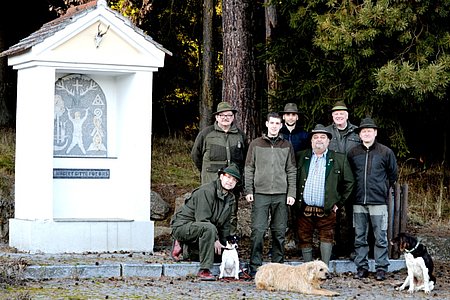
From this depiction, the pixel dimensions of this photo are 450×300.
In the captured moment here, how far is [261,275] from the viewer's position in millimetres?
10664

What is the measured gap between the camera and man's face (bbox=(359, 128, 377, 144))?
38.7 ft

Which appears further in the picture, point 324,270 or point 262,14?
point 262,14

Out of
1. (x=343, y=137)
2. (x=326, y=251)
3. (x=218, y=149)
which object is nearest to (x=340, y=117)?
(x=343, y=137)

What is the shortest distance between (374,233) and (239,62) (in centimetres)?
518

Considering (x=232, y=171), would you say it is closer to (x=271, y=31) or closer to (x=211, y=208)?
(x=211, y=208)

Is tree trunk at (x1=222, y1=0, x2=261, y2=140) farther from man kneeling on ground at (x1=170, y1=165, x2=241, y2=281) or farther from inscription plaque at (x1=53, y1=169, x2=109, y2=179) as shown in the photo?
man kneeling on ground at (x1=170, y1=165, x2=241, y2=281)

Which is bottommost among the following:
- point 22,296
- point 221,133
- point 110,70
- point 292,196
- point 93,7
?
point 22,296

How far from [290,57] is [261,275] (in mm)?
5400

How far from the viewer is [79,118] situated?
13.1 metres

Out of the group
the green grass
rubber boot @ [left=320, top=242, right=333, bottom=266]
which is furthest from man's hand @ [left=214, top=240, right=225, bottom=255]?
the green grass

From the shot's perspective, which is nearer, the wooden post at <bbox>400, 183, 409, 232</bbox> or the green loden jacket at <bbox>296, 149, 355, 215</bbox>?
the green loden jacket at <bbox>296, 149, 355, 215</bbox>

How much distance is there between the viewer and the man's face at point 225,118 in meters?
12.0

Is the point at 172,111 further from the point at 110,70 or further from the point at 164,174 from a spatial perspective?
the point at 110,70

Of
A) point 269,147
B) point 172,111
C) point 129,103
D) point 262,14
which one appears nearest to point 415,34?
point 269,147
